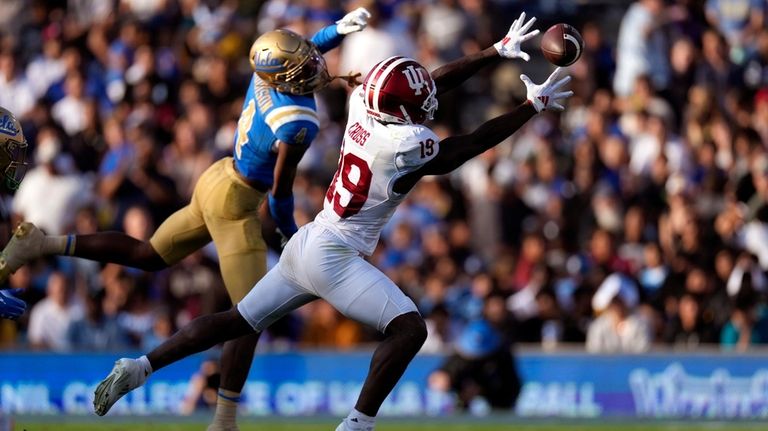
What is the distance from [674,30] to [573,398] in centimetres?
514

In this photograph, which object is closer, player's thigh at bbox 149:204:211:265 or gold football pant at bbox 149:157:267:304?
gold football pant at bbox 149:157:267:304

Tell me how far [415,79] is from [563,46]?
0.91 metres

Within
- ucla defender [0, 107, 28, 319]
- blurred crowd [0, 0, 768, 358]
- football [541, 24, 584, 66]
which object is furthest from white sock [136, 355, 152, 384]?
blurred crowd [0, 0, 768, 358]

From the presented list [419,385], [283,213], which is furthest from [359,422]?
[419,385]

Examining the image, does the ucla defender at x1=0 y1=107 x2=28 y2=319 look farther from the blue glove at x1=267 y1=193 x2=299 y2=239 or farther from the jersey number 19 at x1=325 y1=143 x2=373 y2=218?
the jersey number 19 at x1=325 y1=143 x2=373 y2=218

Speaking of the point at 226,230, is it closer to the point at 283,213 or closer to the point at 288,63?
the point at 283,213

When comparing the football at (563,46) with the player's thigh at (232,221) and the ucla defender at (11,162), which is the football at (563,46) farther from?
the ucla defender at (11,162)

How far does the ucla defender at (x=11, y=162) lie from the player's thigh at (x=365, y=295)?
5.50 ft

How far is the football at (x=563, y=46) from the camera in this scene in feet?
27.8

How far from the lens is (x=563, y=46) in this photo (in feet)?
27.8

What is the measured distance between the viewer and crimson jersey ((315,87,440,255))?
802 cm

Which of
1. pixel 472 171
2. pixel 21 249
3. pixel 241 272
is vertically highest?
pixel 472 171

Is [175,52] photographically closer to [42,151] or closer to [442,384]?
[42,151]

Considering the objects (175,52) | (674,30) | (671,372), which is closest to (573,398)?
(671,372)
